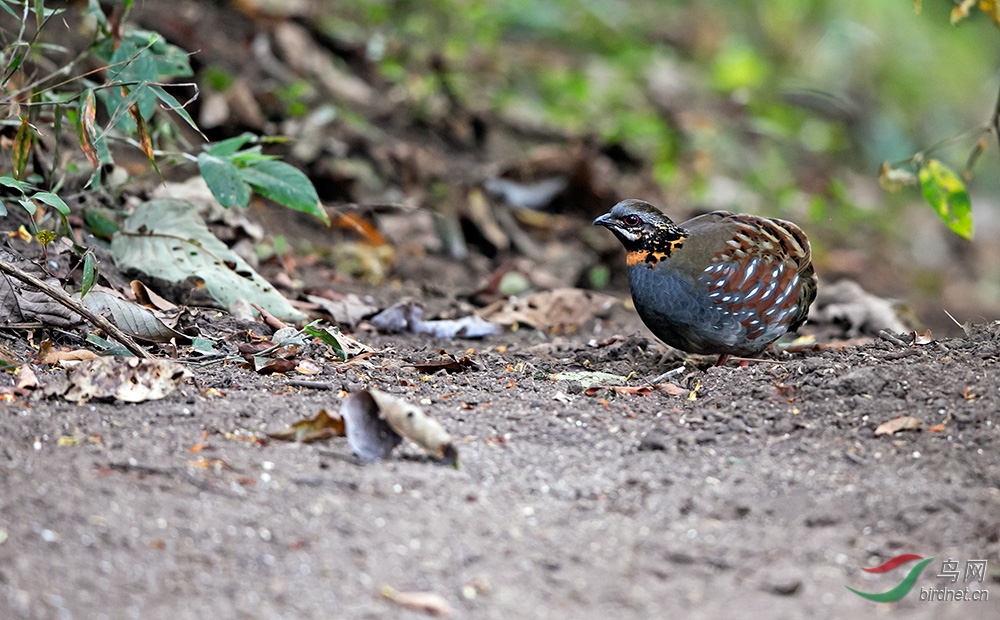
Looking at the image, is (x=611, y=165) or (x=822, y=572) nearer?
(x=822, y=572)

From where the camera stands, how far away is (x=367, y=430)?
126 inches

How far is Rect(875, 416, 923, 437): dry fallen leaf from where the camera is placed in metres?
3.48

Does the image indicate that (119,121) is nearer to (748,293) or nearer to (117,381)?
(117,381)

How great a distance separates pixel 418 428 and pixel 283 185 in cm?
196

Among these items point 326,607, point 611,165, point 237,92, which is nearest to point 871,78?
point 611,165

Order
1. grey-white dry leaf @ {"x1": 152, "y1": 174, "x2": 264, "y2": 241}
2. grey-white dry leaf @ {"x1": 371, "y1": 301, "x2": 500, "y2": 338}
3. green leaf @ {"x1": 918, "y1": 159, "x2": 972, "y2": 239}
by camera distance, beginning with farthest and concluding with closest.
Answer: grey-white dry leaf @ {"x1": 152, "y1": 174, "x2": 264, "y2": 241}, grey-white dry leaf @ {"x1": 371, "y1": 301, "x2": 500, "y2": 338}, green leaf @ {"x1": 918, "y1": 159, "x2": 972, "y2": 239}

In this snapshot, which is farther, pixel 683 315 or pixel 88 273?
pixel 683 315

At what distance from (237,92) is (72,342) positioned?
125 inches

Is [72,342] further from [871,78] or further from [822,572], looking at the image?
[871,78]

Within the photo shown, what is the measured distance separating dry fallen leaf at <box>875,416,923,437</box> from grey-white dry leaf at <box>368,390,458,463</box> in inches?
59.8

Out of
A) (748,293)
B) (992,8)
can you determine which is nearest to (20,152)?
(748,293)

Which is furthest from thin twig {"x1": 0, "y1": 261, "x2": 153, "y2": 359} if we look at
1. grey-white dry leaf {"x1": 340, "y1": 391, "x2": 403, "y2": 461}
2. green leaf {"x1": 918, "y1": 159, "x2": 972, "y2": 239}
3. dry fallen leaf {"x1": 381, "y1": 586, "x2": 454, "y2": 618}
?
green leaf {"x1": 918, "y1": 159, "x2": 972, "y2": 239}

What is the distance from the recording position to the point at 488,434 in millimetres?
3447

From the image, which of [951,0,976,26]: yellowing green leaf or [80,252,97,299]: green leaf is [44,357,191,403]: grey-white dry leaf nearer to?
[80,252,97,299]: green leaf
